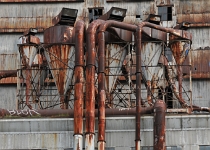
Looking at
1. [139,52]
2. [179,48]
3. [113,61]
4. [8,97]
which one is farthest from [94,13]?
[139,52]

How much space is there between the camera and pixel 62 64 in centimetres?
3550

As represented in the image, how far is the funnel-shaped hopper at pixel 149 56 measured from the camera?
120ft

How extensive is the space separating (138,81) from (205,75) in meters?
12.5

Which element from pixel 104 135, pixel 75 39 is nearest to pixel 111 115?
pixel 104 135

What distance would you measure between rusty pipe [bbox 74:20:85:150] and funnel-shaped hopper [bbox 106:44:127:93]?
10.6ft

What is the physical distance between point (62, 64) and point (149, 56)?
5.45 meters

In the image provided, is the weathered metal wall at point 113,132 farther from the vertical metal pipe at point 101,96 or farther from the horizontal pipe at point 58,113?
the vertical metal pipe at point 101,96

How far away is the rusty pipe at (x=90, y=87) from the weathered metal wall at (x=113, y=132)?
49.0 inches

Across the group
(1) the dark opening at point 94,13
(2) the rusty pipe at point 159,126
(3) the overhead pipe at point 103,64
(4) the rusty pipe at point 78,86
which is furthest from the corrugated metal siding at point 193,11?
(2) the rusty pipe at point 159,126

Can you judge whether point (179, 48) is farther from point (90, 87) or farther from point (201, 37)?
point (90, 87)

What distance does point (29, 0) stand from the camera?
46.0 metres

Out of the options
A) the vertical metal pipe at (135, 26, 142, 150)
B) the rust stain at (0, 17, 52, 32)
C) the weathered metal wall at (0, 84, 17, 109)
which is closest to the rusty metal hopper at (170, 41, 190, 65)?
the vertical metal pipe at (135, 26, 142, 150)

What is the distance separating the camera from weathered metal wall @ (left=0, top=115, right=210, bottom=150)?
105ft

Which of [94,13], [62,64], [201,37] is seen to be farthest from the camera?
[94,13]
